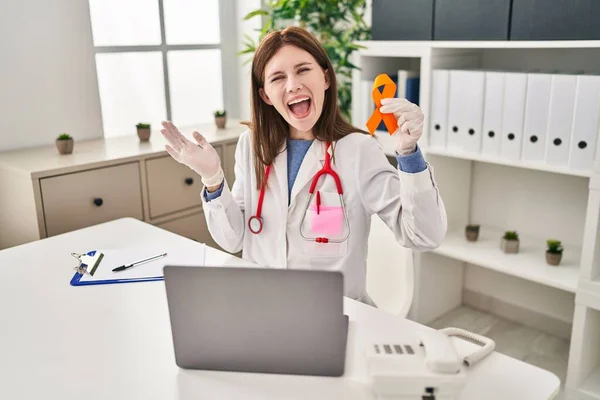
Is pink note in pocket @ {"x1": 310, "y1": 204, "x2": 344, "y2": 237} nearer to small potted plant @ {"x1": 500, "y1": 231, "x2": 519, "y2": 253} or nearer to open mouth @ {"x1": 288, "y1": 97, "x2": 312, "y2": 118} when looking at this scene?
open mouth @ {"x1": 288, "y1": 97, "x2": 312, "y2": 118}

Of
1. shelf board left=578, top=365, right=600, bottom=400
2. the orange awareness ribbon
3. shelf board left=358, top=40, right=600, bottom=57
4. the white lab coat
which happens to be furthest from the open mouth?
shelf board left=578, top=365, right=600, bottom=400

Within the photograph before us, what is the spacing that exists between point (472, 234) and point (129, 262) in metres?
1.55

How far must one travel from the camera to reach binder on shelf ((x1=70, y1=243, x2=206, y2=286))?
55.1 inches

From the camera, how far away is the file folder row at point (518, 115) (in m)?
1.92

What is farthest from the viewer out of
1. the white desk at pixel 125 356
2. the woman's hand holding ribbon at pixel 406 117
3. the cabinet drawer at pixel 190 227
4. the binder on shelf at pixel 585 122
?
the cabinet drawer at pixel 190 227

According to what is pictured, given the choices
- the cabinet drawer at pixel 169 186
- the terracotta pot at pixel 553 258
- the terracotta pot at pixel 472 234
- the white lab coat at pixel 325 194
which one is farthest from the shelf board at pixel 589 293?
the cabinet drawer at pixel 169 186

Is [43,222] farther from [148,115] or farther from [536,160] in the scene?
[536,160]

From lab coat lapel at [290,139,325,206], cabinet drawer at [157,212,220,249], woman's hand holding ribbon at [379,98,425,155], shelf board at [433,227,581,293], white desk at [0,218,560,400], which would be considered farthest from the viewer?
cabinet drawer at [157,212,220,249]

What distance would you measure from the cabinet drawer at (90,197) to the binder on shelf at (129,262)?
0.53 metres

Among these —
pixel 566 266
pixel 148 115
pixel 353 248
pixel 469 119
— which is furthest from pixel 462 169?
pixel 148 115

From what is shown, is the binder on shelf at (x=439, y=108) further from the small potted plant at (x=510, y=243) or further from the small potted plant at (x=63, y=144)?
the small potted plant at (x=63, y=144)

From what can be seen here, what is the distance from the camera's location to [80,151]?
2324mm

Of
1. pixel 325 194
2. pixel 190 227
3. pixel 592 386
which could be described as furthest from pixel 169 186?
pixel 592 386

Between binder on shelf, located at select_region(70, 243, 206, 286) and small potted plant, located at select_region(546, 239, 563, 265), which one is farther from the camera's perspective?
small potted plant, located at select_region(546, 239, 563, 265)
